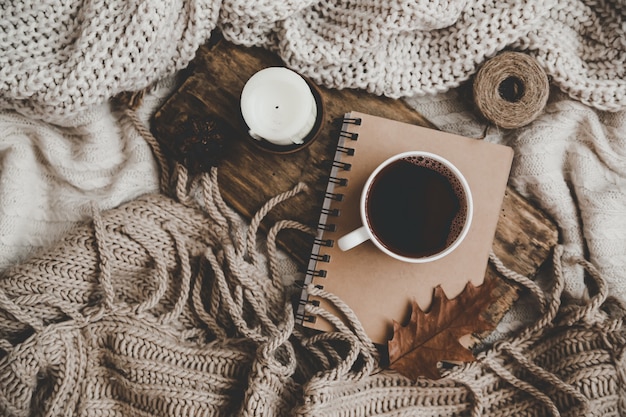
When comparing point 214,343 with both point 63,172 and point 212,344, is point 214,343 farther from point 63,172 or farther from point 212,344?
point 63,172

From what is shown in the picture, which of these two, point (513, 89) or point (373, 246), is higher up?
point (513, 89)

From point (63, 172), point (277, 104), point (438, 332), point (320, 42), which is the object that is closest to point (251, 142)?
point (277, 104)

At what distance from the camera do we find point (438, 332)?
852mm

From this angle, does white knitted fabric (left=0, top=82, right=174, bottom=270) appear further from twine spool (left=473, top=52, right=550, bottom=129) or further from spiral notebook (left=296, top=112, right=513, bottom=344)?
twine spool (left=473, top=52, right=550, bottom=129)

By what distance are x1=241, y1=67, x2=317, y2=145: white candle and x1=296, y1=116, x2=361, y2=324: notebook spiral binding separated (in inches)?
2.9

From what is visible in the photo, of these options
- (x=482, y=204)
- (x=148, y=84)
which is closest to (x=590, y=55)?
(x=482, y=204)

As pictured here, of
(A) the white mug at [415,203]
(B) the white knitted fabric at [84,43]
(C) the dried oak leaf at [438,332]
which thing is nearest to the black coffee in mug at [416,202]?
(A) the white mug at [415,203]

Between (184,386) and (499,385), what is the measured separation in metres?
0.50

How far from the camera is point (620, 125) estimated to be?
2.94ft

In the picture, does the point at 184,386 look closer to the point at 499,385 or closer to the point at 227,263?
the point at 227,263

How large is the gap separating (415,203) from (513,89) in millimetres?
252

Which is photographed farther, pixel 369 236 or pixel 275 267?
pixel 275 267

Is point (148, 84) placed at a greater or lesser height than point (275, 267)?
greater

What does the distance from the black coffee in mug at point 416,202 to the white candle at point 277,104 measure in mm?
150
